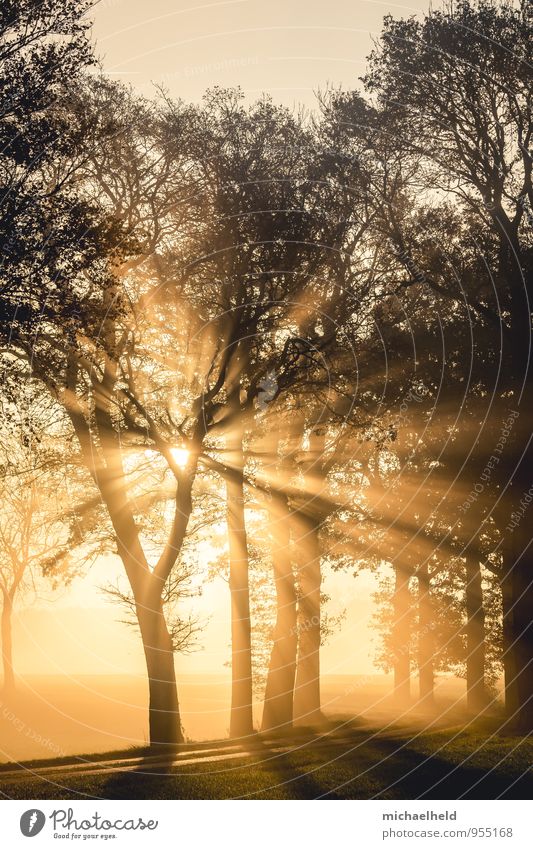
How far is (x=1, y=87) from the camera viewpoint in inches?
694

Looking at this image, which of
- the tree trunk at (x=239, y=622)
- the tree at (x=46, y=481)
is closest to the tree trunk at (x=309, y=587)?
the tree trunk at (x=239, y=622)

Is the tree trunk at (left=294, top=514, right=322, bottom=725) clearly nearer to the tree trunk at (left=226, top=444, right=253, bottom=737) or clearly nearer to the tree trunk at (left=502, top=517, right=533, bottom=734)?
the tree trunk at (left=226, top=444, right=253, bottom=737)

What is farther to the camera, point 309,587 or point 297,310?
point 309,587

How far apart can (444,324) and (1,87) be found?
18.9 metres

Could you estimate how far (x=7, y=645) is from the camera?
55.0 m

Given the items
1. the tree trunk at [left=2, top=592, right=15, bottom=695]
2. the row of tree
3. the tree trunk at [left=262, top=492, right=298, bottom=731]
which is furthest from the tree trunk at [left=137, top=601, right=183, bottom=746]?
the tree trunk at [left=2, top=592, right=15, bottom=695]

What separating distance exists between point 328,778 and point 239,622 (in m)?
13.8

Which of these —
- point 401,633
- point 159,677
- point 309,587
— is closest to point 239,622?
point 159,677

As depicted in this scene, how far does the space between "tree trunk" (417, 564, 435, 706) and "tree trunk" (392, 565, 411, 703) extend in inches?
Result: 27.5

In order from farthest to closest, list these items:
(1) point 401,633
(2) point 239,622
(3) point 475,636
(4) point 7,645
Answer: (4) point 7,645 < (1) point 401,633 < (3) point 475,636 < (2) point 239,622

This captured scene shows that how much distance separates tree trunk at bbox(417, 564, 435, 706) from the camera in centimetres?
4312

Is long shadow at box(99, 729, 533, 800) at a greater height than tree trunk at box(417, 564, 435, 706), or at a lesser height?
lesser
